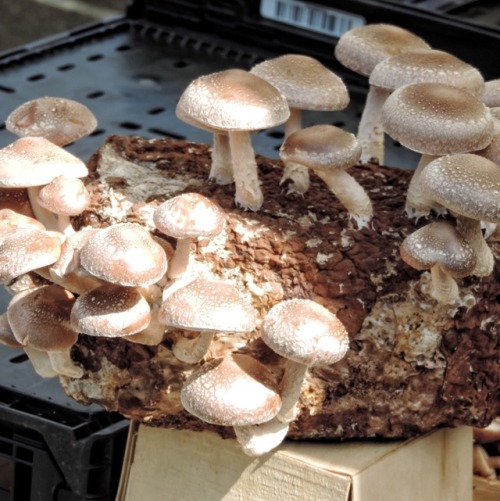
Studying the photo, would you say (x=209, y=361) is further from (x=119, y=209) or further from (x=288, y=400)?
(x=119, y=209)

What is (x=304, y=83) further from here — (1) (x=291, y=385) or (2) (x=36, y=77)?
(2) (x=36, y=77)

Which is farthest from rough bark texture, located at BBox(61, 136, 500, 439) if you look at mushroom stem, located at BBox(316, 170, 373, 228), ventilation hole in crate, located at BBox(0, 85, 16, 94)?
ventilation hole in crate, located at BBox(0, 85, 16, 94)

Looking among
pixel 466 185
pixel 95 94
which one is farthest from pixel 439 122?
pixel 95 94

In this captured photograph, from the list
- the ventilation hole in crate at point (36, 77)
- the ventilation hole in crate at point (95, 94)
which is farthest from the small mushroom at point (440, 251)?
the ventilation hole in crate at point (36, 77)

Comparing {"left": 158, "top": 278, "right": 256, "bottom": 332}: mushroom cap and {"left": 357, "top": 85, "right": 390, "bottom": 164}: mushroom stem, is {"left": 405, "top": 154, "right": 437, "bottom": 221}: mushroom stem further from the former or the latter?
{"left": 158, "top": 278, "right": 256, "bottom": 332}: mushroom cap

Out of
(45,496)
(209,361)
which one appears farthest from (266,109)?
(45,496)

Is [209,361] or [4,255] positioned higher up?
[4,255]

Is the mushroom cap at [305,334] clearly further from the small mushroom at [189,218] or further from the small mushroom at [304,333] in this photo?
the small mushroom at [189,218]
